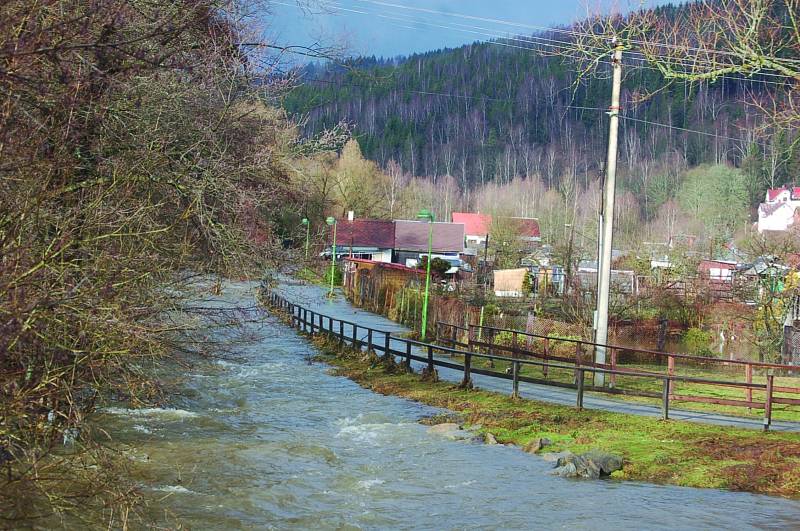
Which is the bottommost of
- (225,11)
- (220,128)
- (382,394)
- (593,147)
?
(382,394)

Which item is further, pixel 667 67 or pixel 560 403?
pixel 560 403

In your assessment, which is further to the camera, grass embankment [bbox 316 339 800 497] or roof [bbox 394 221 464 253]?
roof [bbox 394 221 464 253]

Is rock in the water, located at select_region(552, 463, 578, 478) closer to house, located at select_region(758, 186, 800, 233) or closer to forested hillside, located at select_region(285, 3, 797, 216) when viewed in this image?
house, located at select_region(758, 186, 800, 233)

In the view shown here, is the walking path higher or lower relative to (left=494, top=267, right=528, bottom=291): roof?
lower

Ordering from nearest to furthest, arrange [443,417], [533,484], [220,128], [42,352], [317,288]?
1. [42,352]
2. [533,484]
3. [220,128]
4. [443,417]
5. [317,288]

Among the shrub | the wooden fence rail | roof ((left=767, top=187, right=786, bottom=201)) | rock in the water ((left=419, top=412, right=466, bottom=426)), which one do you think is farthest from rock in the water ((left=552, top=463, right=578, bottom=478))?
Answer: roof ((left=767, top=187, right=786, bottom=201))

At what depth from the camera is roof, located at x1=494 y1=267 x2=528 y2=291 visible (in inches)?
2136

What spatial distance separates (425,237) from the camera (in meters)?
86.8

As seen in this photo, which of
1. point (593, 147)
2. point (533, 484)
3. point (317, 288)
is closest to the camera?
point (533, 484)

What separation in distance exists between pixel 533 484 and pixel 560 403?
5.68 meters

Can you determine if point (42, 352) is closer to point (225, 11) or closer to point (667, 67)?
point (667, 67)

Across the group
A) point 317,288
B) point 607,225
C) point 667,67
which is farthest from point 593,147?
point 667,67

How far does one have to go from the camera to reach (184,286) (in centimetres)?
1405

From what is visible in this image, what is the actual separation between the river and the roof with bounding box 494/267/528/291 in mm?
35771
